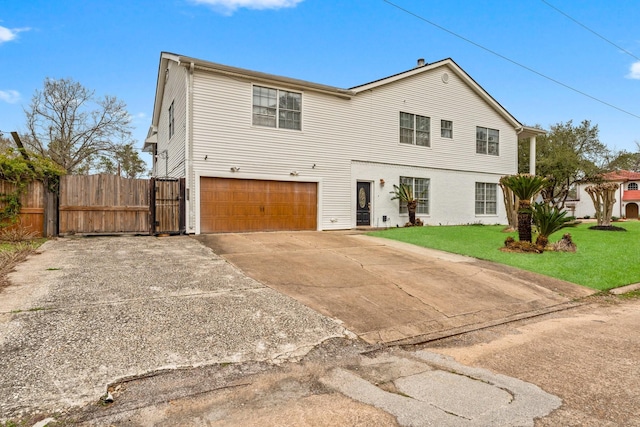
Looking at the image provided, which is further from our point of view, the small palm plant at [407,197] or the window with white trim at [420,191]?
the window with white trim at [420,191]

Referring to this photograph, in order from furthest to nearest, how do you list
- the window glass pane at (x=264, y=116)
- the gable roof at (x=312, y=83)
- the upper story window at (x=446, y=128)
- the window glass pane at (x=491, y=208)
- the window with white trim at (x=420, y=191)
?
the window glass pane at (x=491, y=208) < the upper story window at (x=446, y=128) < the window with white trim at (x=420, y=191) < the window glass pane at (x=264, y=116) < the gable roof at (x=312, y=83)

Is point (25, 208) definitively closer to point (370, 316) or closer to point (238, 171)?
point (238, 171)

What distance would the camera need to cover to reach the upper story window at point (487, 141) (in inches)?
758

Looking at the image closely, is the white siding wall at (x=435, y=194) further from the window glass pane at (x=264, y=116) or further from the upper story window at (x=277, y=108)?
the window glass pane at (x=264, y=116)

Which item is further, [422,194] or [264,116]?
[422,194]

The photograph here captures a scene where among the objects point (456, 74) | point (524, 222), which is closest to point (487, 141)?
point (456, 74)

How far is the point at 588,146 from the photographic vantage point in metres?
35.1

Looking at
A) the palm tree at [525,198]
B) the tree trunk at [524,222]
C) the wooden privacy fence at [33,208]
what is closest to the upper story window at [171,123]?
the wooden privacy fence at [33,208]

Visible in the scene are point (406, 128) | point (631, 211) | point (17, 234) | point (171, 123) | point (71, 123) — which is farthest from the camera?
point (631, 211)

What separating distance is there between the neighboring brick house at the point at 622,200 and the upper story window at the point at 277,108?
115ft

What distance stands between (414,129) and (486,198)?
19.5 ft

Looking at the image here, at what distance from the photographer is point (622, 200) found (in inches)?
1522

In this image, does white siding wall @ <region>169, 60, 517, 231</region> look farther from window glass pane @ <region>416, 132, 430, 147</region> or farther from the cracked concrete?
the cracked concrete

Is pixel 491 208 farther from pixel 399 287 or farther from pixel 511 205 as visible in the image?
pixel 399 287
